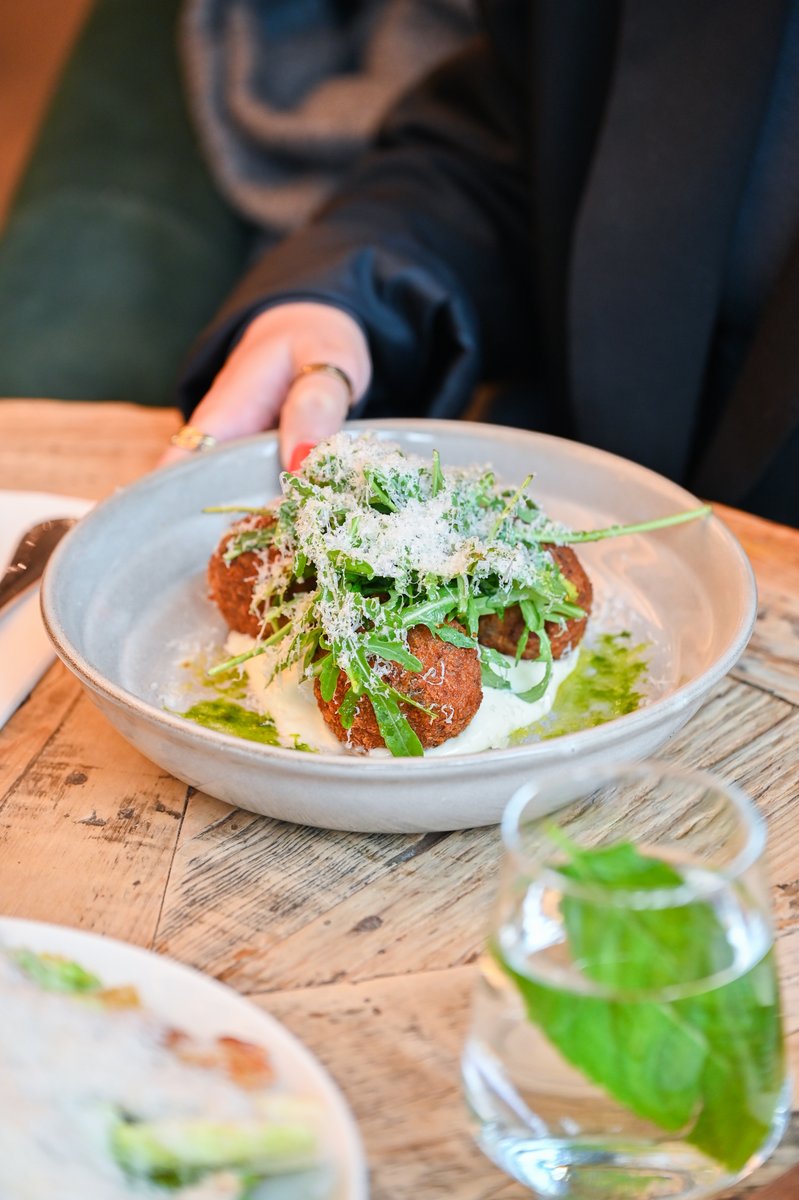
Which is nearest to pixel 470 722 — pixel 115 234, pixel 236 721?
pixel 236 721

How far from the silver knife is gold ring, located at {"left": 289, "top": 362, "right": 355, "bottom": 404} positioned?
263 millimetres

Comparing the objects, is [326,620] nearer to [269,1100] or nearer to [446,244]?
[269,1100]

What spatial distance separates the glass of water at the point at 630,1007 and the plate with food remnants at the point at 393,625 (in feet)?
0.55

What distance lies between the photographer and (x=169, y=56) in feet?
9.01

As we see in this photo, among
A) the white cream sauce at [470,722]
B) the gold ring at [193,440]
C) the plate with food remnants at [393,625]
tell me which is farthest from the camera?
the gold ring at [193,440]

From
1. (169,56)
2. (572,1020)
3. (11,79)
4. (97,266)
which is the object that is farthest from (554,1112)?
(11,79)

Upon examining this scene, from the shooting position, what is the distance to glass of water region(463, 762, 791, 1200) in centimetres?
42

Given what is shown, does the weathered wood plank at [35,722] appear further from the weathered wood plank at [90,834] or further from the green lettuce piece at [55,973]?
the green lettuce piece at [55,973]

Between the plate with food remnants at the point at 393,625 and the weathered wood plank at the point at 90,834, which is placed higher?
the plate with food remnants at the point at 393,625

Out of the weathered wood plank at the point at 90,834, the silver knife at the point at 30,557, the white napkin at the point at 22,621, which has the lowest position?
the white napkin at the point at 22,621

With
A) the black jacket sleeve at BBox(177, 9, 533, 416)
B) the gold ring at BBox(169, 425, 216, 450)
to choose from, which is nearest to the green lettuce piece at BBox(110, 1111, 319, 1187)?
the gold ring at BBox(169, 425, 216, 450)

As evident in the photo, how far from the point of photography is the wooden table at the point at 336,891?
547mm

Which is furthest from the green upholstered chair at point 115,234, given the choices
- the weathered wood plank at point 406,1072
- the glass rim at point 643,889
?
the glass rim at point 643,889

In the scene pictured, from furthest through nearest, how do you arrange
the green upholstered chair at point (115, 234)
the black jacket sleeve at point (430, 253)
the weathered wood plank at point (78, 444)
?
the green upholstered chair at point (115, 234), the black jacket sleeve at point (430, 253), the weathered wood plank at point (78, 444)
